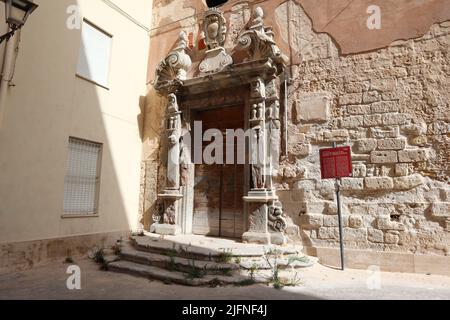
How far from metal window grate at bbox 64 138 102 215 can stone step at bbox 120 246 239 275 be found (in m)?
1.20

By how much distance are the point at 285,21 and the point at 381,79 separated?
1879mm

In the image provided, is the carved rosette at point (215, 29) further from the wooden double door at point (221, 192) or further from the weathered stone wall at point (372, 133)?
the wooden double door at point (221, 192)

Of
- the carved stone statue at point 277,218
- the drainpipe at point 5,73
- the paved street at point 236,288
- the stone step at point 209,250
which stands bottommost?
the paved street at point 236,288

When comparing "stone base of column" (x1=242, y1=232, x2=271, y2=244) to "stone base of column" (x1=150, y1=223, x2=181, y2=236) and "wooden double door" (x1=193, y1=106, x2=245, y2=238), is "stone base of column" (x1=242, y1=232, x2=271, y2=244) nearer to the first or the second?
"wooden double door" (x1=193, y1=106, x2=245, y2=238)

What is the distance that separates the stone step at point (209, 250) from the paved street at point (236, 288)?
0.51 meters

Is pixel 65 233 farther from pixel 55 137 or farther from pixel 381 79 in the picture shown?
pixel 381 79

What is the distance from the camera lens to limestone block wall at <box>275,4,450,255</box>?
4.05 m

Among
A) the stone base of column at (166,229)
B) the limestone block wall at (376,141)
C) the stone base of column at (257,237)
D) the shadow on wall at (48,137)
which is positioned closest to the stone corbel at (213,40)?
the limestone block wall at (376,141)

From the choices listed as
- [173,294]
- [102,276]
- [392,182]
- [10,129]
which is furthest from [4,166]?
[392,182]

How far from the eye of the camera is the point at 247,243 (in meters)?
4.72

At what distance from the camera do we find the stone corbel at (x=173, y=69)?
5910 mm

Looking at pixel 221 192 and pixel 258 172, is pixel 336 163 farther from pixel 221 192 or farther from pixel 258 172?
pixel 221 192

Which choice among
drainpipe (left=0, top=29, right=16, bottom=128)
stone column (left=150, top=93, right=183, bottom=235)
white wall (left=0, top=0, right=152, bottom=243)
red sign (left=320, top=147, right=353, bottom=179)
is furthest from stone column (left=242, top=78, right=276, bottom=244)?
drainpipe (left=0, top=29, right=16, bottom=128)

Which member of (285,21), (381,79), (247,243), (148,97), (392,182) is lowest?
(247,243)
